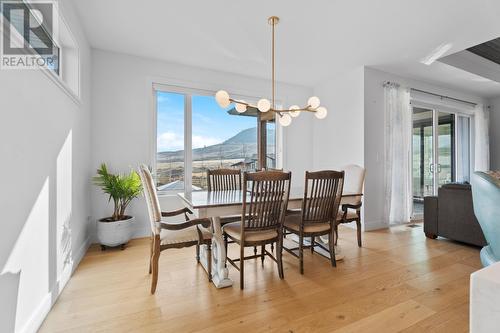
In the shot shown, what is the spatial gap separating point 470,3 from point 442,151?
3.84m

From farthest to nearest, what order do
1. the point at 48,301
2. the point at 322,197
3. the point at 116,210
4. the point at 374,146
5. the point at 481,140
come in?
the point at 481,140
the point at 374,146
the point at 116,210
the point at 322,197
the point at 48,301

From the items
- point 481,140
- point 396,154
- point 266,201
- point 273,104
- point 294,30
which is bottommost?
point 266,201

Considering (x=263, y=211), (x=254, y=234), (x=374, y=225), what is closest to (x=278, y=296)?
(x=254, y=234)

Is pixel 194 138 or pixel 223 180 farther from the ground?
pixel 194 138

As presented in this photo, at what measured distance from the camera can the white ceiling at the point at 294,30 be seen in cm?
242

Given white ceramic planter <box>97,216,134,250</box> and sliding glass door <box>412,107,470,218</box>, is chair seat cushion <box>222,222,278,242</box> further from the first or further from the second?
sliding glass door <box>412,107,470,218</box>

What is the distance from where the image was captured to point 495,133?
573cm

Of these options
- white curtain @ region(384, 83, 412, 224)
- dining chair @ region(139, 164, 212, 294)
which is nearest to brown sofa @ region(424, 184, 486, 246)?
white curtain @ region(384, 83, 412, 224)

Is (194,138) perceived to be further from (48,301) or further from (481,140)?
(481,140)

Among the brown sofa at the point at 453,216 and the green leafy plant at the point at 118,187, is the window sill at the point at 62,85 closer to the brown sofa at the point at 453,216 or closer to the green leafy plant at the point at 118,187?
the green leafy plant at the point at 118,187

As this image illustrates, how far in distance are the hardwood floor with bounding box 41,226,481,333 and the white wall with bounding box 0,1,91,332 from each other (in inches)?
10.1

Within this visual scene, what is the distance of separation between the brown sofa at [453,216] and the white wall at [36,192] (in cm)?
446

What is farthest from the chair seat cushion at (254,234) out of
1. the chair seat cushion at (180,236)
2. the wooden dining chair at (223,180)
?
the wooden dining chair at (223,180)

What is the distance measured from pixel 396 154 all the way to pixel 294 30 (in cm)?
274
